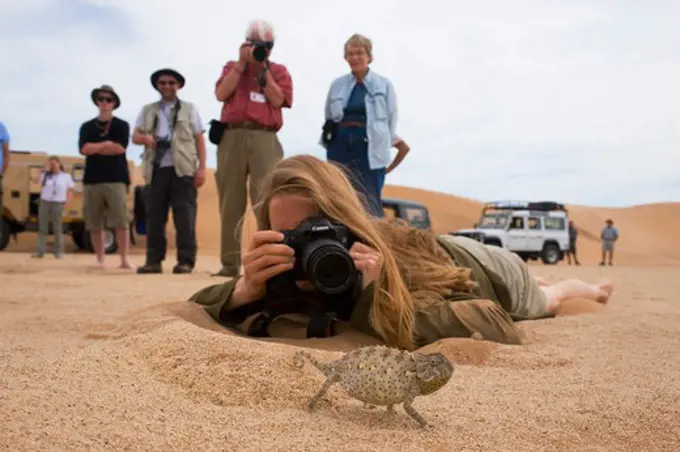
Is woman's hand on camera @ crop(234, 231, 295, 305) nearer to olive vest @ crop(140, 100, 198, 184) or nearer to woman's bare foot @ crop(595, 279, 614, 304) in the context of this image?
woman's bare foot @ crop(595, 279, 614, 304)

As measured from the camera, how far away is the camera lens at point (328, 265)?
211 centimetres

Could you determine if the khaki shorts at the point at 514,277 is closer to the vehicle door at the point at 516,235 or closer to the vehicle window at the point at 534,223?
the vehicle door at the point at 516,235

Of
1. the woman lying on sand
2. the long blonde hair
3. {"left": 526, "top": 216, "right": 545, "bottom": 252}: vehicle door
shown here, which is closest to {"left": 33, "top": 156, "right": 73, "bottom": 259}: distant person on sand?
the woman lying on sand

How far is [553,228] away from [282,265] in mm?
15687

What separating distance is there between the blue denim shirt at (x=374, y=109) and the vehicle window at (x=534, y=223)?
40.5ft

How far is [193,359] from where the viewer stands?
187 cm

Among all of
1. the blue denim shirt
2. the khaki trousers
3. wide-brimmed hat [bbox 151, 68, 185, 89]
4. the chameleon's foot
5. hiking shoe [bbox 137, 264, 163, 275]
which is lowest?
hiking shoe [bbox 137, 264, 163, 275]

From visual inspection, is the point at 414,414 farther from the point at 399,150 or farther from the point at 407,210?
the point at 407,210

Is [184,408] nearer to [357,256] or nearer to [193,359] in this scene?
[193,359]

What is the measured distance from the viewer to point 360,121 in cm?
487

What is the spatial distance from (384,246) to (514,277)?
124cm

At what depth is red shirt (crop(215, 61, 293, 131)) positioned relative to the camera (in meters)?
5.14

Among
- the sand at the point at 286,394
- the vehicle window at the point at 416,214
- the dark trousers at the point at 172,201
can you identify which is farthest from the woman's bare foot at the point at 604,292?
the vehicle window at the point at 416,214

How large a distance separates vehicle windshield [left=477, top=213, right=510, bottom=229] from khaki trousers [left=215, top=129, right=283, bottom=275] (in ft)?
39.7
